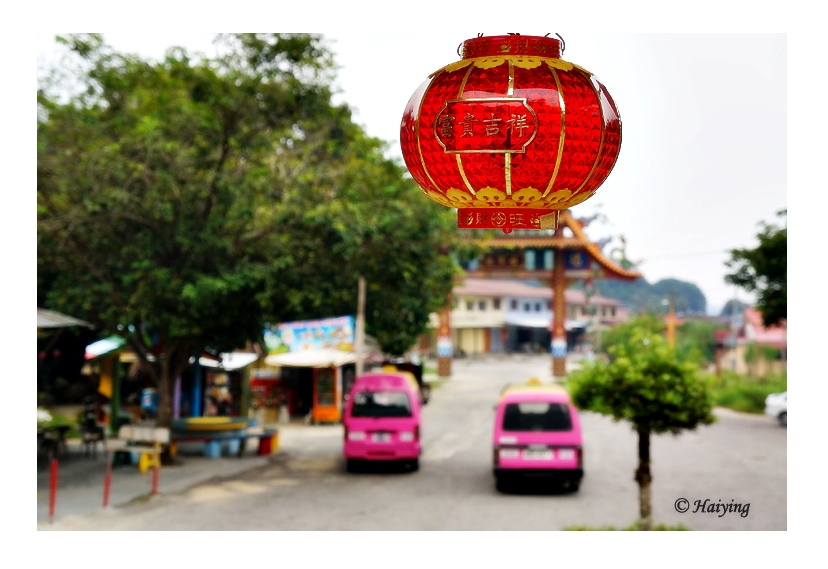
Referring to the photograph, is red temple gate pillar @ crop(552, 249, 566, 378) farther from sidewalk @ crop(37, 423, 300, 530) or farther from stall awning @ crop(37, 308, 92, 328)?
stall awning @ crop(37, 308, 92, 328)

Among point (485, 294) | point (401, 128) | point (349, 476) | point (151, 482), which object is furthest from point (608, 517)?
point (485, 294)

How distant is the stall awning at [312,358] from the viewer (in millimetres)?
21453

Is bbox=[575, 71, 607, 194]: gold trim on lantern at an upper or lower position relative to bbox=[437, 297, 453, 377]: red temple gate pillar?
upper

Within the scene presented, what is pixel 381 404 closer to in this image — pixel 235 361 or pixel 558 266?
pixel 235 361

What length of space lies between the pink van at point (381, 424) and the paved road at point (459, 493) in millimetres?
407

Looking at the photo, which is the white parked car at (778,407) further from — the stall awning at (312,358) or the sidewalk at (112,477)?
the sidewalk at (112,477)

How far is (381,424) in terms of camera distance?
49.6 ft

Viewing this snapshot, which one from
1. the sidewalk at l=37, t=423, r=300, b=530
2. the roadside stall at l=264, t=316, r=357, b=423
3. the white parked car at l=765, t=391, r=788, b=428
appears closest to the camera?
the sidewalk at l=37, t=423, r=300, b=530

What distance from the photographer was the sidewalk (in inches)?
478

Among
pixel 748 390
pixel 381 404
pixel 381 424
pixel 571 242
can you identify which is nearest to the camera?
pixel 381 424

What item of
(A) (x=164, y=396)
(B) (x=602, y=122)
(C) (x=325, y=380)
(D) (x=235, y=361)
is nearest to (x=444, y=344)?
(C) (x=325, y=380)

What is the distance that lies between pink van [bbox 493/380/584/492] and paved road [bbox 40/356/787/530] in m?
0.40

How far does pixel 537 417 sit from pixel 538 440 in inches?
14.7

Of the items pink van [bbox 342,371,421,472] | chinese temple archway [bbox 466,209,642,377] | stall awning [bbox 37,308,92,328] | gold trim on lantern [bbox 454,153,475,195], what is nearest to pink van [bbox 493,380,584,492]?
A: pink van [bbox 342,371,421,472]
